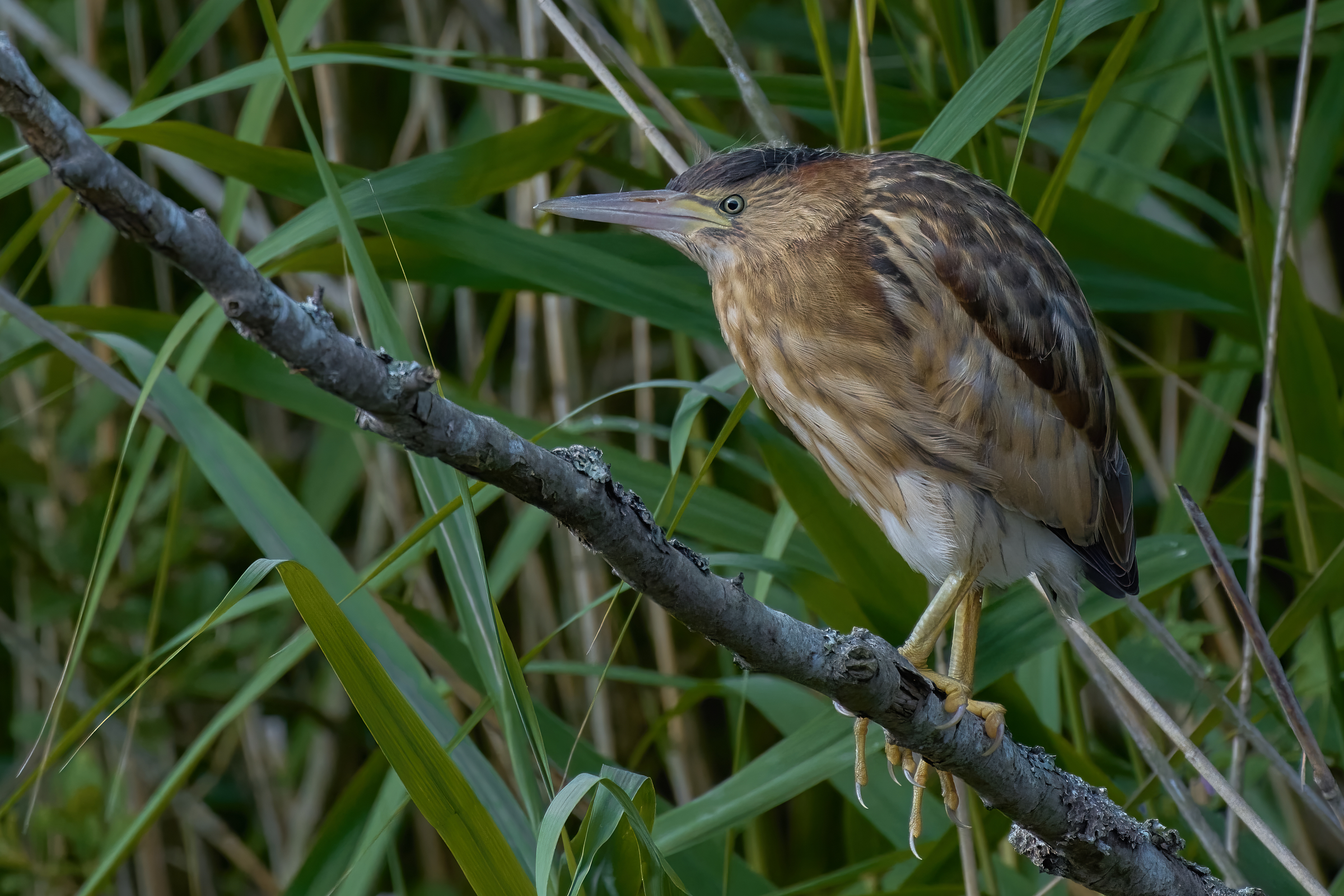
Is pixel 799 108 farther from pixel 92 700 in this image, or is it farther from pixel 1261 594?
pixel 92 700

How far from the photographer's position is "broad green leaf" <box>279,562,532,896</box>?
2.46ft

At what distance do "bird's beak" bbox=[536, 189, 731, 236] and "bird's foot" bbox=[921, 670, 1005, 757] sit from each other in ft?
1.70

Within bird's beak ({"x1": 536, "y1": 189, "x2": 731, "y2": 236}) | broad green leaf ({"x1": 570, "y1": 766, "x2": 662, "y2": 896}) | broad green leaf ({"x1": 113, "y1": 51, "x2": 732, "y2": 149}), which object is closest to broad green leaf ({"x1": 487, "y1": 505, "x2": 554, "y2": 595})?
bird's beak ({"x1": 536, "y1": 189, "x2": 731, "y2": 236})

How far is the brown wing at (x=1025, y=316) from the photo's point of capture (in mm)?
1166

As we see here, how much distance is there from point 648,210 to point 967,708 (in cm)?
59

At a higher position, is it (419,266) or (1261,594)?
(419,266)

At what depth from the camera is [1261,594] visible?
1.89 metres

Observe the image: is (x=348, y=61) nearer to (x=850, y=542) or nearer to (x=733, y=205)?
(x=733, y=205)

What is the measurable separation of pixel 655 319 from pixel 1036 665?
0.66m

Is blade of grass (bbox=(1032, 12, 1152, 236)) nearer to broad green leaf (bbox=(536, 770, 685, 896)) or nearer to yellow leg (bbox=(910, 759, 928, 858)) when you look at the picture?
yellow leg (bbox=(910, 759, 928, 858))

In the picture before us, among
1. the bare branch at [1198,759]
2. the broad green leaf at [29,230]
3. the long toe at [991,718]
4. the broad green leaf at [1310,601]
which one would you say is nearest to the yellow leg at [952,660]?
the long toe at [991,718]

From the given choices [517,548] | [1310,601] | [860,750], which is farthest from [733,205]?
[1310,601]

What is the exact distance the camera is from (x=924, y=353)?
1151mm

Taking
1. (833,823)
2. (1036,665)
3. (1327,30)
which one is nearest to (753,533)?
(1036,665)
